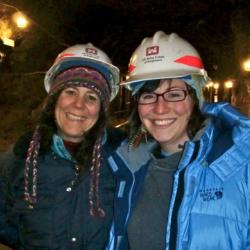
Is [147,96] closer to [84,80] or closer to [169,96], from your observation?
[169,96]

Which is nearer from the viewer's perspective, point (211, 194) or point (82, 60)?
point (211, 194)

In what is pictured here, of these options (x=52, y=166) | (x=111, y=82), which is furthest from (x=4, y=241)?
(x=111, y=82)

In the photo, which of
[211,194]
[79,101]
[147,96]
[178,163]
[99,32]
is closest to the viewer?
[211,194]

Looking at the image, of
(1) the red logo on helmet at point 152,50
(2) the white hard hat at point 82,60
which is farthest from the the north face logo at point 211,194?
(2) the white hard hat at point 82,60

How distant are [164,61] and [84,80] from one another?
68 cm

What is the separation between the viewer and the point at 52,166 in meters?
2.85

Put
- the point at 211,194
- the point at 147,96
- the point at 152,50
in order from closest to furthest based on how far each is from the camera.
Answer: the point at 211,194
the point at 147,96
the point at 152,50

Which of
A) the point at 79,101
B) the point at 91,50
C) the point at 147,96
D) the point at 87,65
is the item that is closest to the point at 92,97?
the point at 79,101

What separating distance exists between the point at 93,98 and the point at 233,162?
4.60ft

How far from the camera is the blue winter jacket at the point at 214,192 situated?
194 cm

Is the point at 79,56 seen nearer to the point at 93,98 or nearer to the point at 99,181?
the point at 93,98

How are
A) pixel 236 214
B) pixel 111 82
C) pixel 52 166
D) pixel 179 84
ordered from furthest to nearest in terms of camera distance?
1. pixel 111 82
2. pixel 52 166
3. pixel 179 84
4. pixel 236 214

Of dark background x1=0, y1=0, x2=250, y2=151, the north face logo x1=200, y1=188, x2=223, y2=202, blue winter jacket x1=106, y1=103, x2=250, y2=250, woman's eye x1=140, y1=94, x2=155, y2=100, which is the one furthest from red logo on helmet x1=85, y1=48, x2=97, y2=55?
dark background x1=0, y1=0, x2=250, y2=151

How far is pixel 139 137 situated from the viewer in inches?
117
